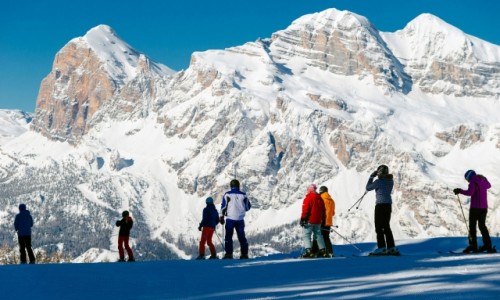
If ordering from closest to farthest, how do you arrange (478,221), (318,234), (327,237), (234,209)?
(478,221), (318,234), (327,237), (234,209)

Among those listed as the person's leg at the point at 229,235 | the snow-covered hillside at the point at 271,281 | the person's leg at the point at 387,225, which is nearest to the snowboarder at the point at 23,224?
the person's leg at the point at 229,235

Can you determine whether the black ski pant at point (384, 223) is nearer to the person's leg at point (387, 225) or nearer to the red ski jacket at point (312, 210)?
the person's leg at point (387, 225)

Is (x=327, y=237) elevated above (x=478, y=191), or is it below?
below

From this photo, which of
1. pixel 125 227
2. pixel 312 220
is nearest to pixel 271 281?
pixel 312 220

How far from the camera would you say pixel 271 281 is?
13.7m

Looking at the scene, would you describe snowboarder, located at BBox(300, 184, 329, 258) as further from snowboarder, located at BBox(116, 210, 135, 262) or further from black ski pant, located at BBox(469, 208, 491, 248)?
snowboarder, located at BBox(116, 210, 135, 262)

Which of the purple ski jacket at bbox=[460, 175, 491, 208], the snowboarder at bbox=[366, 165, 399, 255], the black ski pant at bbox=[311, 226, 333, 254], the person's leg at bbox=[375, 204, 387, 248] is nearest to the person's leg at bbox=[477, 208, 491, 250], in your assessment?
the purple ski jacket at bbox=[460, 175, 491, 208]

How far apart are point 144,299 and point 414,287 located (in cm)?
394

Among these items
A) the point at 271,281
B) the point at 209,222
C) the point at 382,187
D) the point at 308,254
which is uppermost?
the point at 209,222

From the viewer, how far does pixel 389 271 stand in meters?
13.7

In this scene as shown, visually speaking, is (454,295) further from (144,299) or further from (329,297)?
(144,299)

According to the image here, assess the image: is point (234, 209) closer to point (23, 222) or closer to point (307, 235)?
point (307, 235)

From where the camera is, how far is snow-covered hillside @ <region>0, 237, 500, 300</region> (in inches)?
425

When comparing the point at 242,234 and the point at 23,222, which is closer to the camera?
the point at 242,234
